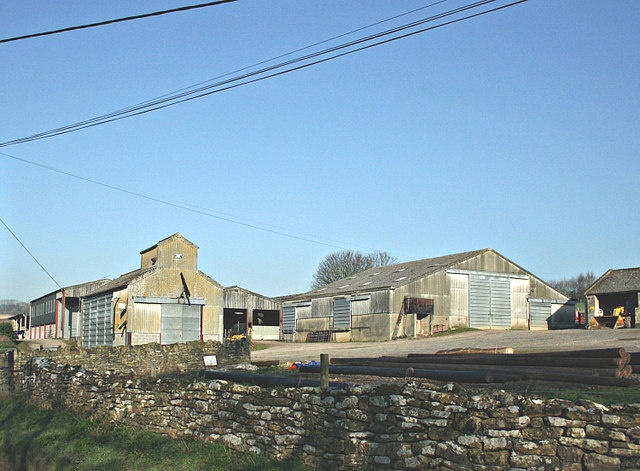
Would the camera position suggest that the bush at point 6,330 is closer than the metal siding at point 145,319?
No

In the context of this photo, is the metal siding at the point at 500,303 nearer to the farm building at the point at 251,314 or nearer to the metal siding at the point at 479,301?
the metal siding at the point at 479,301

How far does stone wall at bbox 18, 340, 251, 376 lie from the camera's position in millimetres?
22875

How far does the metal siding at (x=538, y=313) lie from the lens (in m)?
45.7

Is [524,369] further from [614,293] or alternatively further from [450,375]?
[614,293]

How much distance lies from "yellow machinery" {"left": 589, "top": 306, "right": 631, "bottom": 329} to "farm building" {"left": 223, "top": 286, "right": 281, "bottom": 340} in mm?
25045

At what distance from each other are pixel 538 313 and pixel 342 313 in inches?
572

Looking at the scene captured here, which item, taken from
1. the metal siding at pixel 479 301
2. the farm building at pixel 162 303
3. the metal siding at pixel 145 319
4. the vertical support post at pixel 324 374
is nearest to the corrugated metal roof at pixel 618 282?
the metal siding at pixel 479 301

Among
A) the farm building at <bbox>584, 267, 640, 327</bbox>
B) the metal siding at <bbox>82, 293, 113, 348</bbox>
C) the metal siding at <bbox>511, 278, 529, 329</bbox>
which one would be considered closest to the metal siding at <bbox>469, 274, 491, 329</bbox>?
the metal siding at <bbox>511, 278, 529, 329</bbox>

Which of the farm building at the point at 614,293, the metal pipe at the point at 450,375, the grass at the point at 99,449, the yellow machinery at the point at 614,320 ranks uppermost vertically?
the farm building at the point at 614,293

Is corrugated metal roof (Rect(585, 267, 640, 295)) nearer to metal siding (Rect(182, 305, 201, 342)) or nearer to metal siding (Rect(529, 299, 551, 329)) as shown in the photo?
metal siding (Rect(529, 299, 551, 329))

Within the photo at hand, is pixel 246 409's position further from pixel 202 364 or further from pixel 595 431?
pixel 202 364

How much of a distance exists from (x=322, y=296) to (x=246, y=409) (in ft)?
117

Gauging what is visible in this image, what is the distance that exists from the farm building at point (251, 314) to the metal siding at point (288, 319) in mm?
2600

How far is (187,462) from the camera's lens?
11.5 meters
